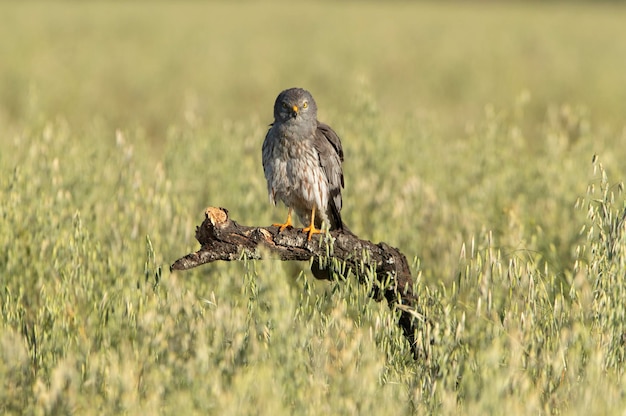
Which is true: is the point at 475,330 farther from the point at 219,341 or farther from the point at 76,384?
the point at 76,384

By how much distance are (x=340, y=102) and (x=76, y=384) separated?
12217mm

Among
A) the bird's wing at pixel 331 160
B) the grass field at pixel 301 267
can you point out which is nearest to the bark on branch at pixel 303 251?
the grass field at pixel 301 267

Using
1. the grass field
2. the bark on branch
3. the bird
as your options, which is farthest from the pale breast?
the bark on branch

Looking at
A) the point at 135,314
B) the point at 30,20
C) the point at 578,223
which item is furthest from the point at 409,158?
the point at 30,20

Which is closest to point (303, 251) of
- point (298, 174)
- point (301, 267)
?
point (298, 174)

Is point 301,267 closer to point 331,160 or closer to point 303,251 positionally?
point 331,160

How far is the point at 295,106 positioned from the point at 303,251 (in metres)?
1.49

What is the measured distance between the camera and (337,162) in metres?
5.72

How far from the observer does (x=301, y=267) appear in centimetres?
641

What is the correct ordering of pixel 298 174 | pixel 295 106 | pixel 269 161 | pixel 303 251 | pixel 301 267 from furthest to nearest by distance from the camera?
pixel 301 267
pixel 269 161
pixel 298 174
pixel 295 106
pixel 303 251

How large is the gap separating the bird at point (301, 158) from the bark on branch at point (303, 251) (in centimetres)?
114

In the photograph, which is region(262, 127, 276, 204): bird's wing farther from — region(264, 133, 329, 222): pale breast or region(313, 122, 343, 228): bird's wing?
region(313, 122, 343, 228): bird's wing

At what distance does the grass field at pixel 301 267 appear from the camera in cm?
319

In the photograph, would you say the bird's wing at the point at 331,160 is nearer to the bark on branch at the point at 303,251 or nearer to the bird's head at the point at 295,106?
the bird's head at the point at 295,106
